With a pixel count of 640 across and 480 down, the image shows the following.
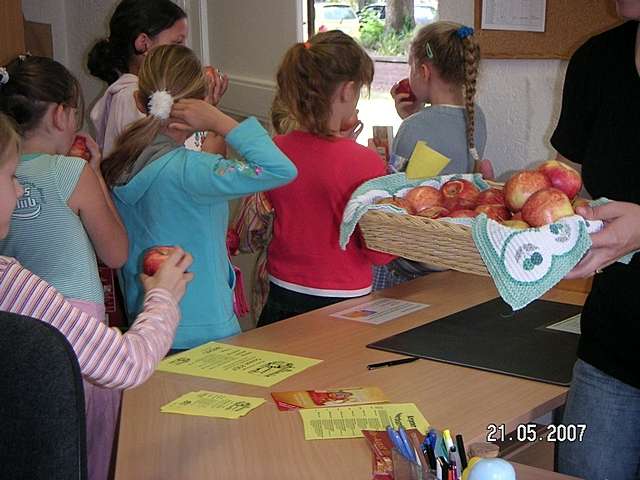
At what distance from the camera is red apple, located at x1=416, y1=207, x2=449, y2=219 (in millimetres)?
1736

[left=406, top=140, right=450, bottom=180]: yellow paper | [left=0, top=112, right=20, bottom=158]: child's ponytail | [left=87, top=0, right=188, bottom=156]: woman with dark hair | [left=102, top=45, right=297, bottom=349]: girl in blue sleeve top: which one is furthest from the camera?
[left=87, top=0, right=188, bottom=156]: woman with dark hair

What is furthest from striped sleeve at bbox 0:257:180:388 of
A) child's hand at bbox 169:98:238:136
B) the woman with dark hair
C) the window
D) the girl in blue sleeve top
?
the window

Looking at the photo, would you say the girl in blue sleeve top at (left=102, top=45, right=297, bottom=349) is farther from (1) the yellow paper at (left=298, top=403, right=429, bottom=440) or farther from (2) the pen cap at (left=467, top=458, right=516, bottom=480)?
(2) the pen cap at (left=467, top=458, right=516, bottom=480)

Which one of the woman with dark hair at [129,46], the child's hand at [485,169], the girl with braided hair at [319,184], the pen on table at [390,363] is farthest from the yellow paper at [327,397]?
the woman with dark hair at [129,46]

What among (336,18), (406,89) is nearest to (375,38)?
(336,18)

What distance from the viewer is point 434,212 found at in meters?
1.75

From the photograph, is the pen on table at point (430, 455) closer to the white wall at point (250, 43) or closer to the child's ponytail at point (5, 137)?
the child's ponytail at point (5, 137)

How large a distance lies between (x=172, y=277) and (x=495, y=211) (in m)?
0.63

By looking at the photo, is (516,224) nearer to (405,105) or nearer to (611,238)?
(611,238)

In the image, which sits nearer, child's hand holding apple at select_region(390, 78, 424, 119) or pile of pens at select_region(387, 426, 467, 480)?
pile of pens at select_region(387, 426, 467, 480)

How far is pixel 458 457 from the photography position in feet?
4.35

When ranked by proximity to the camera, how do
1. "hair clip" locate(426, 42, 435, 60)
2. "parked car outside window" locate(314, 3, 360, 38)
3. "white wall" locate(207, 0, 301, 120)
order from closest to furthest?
"hair clip" locate(426, 42, 435, 60), "parked car outside window" locate(314, 3, 360, 38), "white wall" locate(207, 0, 301, 120)

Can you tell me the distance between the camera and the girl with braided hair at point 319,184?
8.84 ft

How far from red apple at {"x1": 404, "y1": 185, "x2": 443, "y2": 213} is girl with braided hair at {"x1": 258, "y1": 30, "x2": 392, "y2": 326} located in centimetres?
83
